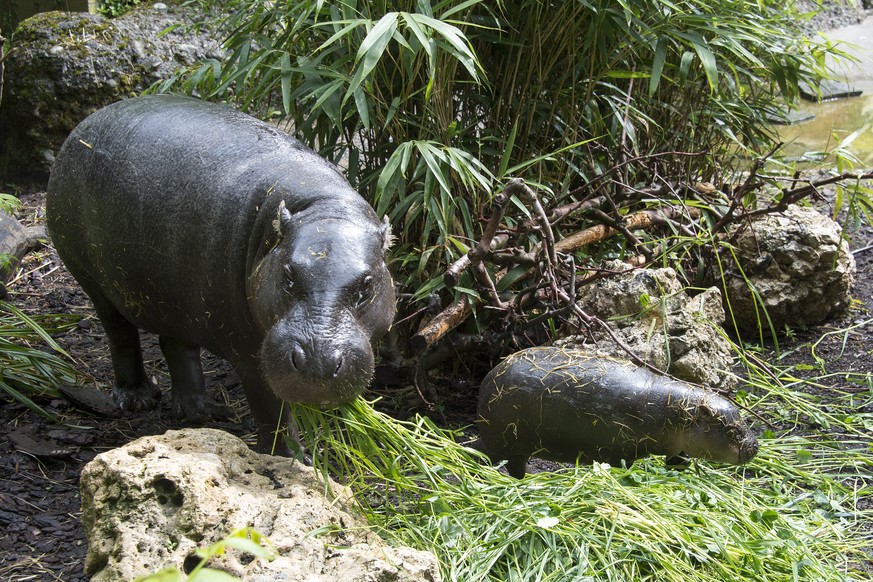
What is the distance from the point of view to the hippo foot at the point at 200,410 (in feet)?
14.6

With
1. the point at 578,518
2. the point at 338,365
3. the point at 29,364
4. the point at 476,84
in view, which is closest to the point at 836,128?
the point at 476,84

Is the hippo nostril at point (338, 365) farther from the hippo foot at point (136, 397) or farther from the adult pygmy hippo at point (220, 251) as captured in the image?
the hippo foot at point (136, 397)

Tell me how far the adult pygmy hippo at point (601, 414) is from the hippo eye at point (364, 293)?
78 centimetres

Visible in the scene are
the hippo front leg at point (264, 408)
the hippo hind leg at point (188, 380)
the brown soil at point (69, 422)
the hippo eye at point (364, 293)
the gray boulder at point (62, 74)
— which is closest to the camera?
the hippo eye at point (364, 293)

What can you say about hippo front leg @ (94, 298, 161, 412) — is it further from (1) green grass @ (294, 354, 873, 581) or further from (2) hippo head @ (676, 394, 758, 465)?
(2) hippo head @ (676, 394, 758, 465)

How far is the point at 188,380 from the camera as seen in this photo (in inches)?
176

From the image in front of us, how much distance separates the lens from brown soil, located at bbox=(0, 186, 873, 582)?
3.37 meters

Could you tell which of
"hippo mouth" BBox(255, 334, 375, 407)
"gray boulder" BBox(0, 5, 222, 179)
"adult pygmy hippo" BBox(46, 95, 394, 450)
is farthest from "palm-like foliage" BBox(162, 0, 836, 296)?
"gray boulder" BBox(0, 5, 222, 179)

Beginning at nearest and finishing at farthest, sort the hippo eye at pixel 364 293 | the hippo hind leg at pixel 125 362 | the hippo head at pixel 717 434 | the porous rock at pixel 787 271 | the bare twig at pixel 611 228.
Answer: the hippo eye at pixel 364 293
the hippo head at pixel 717 434
the hippo hind leg at pixel 125 362
the bare twig at pixel 611 228
the porous rock at pixel 787 271

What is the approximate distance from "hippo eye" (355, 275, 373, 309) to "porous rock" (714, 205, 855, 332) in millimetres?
2957

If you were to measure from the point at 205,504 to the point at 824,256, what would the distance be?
4.20 meters

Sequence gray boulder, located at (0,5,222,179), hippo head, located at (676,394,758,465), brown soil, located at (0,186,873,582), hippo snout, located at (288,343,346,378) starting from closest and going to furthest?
hippo snout, located at (288,343,346,378)
brown soil, located at (0,186,873,582)
hippo head, located at (676,394,758,465)
gray boulder, located at (0,5,222,179)

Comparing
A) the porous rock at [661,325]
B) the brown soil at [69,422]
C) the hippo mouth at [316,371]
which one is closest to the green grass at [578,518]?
the hippo mouth at [316,371]

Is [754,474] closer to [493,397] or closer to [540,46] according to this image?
[493,397]
